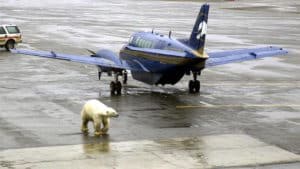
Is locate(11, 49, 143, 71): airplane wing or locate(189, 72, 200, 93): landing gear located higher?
locate(11, 49, 143, 71): airplane wing

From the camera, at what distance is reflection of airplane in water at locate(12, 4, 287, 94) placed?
30.6 meters

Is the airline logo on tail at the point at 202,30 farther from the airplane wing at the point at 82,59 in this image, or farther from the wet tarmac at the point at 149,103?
the airplane wing at the point at 82,59

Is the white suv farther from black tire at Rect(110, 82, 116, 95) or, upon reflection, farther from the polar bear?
the polar bear

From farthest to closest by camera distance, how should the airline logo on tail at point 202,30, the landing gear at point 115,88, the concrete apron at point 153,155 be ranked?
the landing gear at point 115,88 < the airline logo on tail at point 202,30 < the concrete apron at point 153,155

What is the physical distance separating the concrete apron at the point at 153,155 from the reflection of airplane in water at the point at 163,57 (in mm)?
Result: 8217

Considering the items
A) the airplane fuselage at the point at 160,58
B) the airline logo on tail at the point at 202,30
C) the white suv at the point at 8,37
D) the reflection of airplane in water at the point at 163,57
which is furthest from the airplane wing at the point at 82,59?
the white suv at the point at 8,37

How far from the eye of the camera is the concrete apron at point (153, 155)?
19.5 m

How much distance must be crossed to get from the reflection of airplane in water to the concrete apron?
8.22m

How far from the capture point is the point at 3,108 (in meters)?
28.2

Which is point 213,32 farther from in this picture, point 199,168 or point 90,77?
point 199,168

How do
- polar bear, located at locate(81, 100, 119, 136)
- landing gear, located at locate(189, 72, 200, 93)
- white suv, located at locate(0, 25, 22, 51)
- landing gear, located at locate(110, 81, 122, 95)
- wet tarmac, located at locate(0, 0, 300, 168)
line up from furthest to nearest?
white suv, located at locate(0, 25, 22, 51) → landing gear, located at locate(189, 72, 200, 93) → landing gear, located at locate(110, 81, 122, 95) → wet tarmac, located at locate(0, 0, 300, 168) → polar bear, located at locate(81, 100, 119, 136)

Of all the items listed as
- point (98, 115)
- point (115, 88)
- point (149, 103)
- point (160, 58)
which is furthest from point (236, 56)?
point (98, 115)

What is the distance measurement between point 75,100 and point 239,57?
30.0ft

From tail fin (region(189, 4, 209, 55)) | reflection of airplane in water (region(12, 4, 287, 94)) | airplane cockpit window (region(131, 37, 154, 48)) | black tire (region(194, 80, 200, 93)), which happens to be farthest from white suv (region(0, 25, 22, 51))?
tail fin (region(189, 4, 209, 55))
